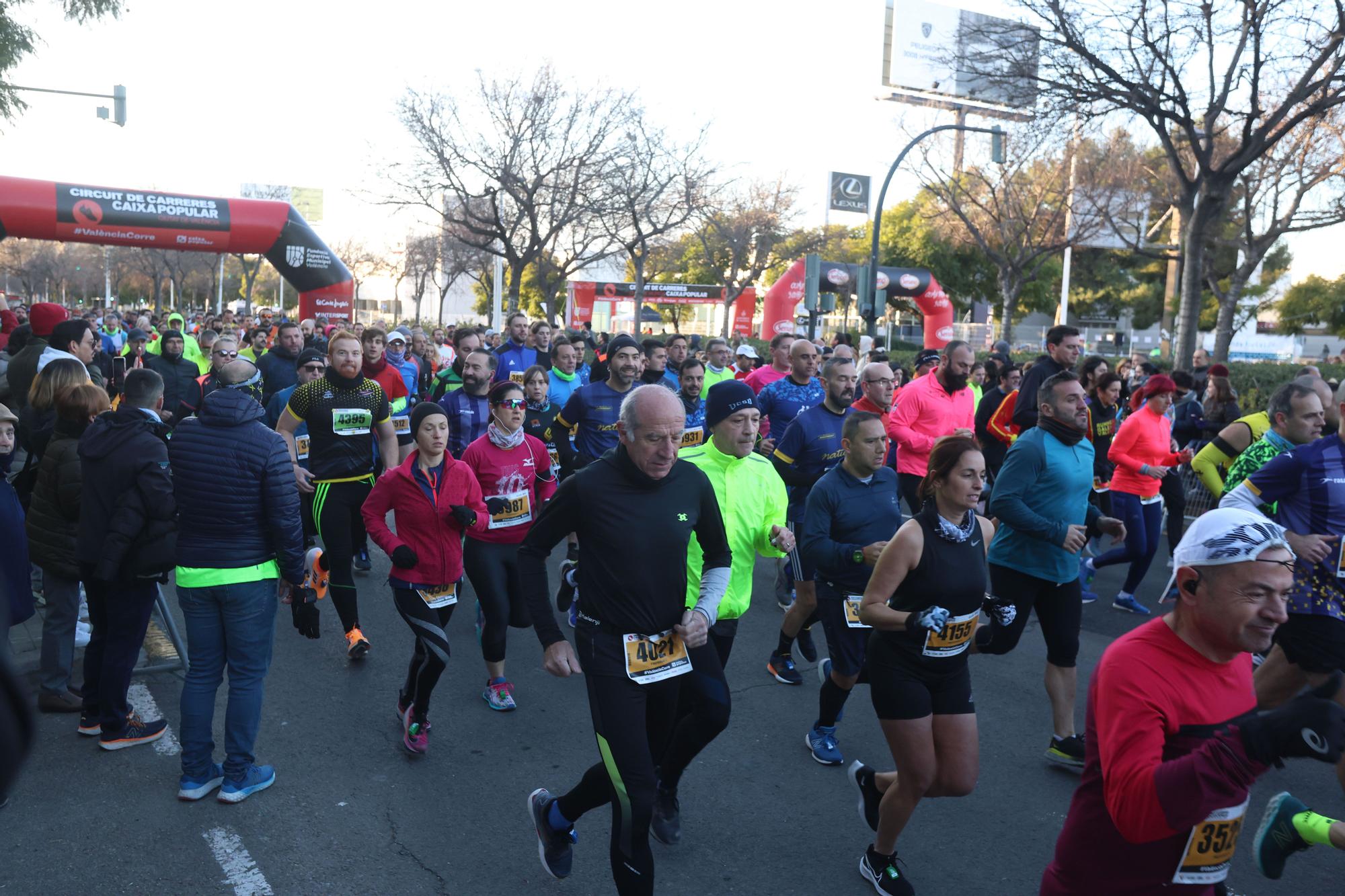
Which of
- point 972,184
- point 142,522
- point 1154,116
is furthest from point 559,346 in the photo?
point 972,184

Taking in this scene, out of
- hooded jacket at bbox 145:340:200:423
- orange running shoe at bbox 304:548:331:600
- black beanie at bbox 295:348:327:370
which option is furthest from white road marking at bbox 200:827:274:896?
hooded jacket at bbox 145:340:200:423

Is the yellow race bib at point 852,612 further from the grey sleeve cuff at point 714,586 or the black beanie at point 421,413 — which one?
the black beanie at point 421,413

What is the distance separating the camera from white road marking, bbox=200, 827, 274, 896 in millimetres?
3812

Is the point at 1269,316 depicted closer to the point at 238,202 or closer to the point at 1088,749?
the point at 238,202

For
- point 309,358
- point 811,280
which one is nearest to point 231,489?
point 309,358

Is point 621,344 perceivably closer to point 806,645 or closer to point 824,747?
point 806,645

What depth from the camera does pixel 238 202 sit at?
26.0 m

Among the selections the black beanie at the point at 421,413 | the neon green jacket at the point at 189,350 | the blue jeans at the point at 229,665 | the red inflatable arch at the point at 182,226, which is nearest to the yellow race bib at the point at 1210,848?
the blue jeans at the point at 229,665

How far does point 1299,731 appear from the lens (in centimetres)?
185

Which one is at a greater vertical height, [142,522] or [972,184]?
[972,184]

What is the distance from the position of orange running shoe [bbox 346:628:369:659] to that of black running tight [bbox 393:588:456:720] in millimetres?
1295

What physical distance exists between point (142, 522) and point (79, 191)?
23.2m

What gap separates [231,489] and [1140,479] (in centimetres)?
648

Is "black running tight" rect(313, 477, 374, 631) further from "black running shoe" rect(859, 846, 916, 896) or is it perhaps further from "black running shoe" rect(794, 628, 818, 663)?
"black running shoe" rect(859, 846, 916, 896)
